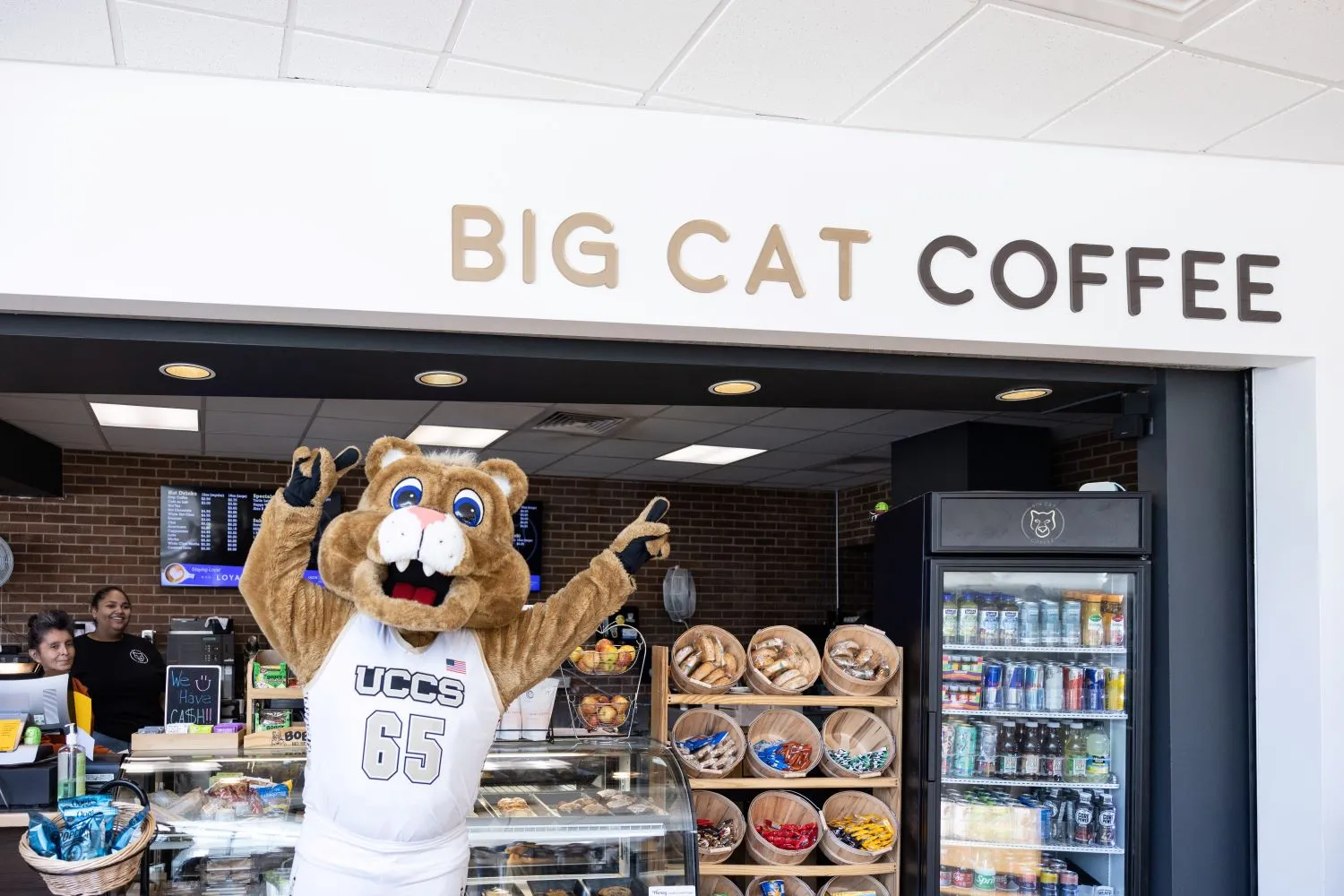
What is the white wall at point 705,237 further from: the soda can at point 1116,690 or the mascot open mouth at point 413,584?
the mascot open mouth at point 413,584

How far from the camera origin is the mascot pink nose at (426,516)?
245 centimetres

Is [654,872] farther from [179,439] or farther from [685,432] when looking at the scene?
[179,439]

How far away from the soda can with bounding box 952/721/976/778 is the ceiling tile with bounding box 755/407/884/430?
7.95ft

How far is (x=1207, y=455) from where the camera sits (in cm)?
381

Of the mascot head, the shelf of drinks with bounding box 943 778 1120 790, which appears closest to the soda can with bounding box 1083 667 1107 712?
the shelf of drinks with bounding box 943 778 1120 790

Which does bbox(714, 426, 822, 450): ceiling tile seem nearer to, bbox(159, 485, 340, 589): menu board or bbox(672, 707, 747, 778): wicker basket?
bbox(672, 707, 747, 778): wicker basket

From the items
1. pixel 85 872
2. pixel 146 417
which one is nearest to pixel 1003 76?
pixel 85 872

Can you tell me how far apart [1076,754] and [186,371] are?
11.0ft

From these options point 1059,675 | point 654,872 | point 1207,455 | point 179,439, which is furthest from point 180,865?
point 179,439

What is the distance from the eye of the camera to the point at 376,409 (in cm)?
649

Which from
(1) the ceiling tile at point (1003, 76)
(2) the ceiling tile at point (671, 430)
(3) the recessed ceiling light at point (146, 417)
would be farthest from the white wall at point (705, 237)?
(3) the recessed ceiling light at point (146, 417)

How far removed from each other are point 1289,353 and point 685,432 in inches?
159

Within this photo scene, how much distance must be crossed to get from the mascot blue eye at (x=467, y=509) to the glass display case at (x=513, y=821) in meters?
1.22

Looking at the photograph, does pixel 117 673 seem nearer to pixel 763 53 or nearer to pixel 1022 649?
pixel 1022 649
